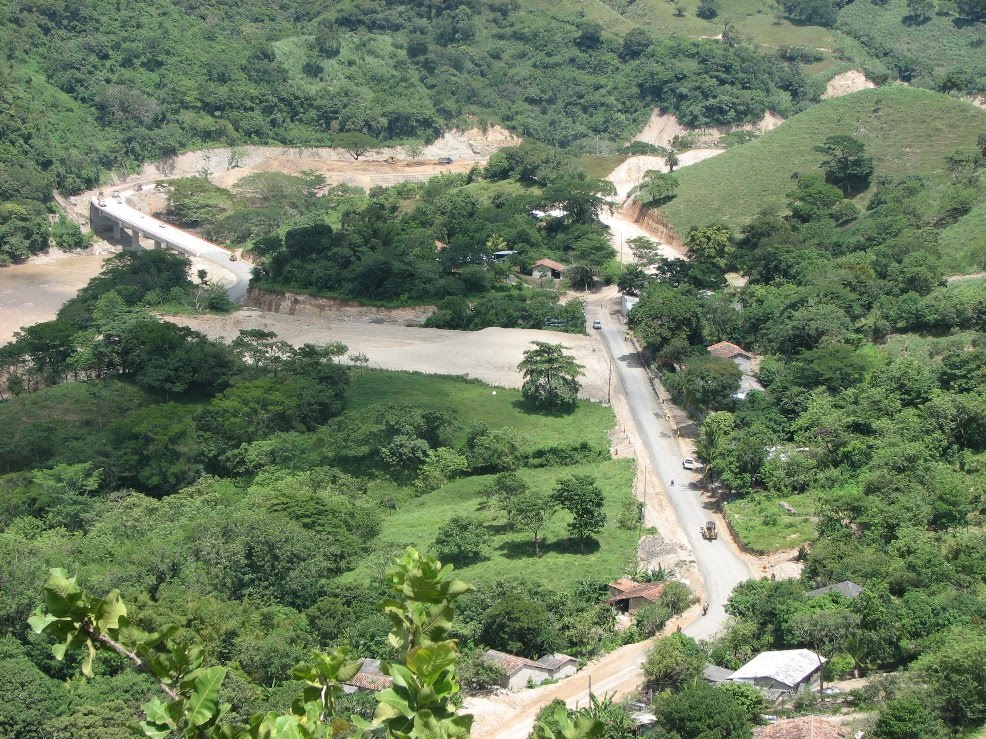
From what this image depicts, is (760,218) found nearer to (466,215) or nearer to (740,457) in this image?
(466,215)

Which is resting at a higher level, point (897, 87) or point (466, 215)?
point (897, 87)

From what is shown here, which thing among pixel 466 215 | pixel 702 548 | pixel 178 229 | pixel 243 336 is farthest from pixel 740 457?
pixel 178 229

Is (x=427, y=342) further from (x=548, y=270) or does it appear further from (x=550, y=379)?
(x=548, y=270)

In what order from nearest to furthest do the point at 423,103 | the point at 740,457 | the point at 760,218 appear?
the point at 740,457 → the point at 760,218 → the point at 423,103

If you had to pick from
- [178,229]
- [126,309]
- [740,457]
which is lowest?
[178,229]

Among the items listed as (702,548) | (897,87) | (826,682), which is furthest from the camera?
(897,87)

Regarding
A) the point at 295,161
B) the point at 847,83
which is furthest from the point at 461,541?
the point at 847,83

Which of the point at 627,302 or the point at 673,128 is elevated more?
the point at 627,302
